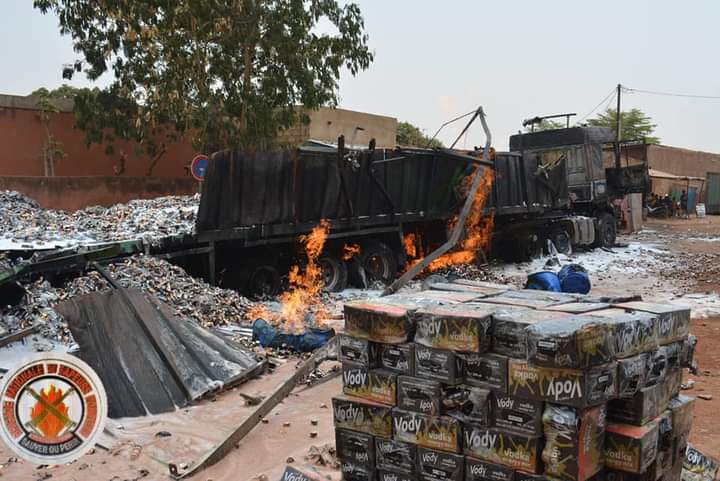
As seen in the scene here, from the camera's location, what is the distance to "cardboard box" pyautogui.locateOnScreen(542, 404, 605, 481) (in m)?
3.04

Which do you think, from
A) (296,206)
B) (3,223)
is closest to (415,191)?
(296,206)

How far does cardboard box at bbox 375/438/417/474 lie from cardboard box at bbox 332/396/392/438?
0.19 feet

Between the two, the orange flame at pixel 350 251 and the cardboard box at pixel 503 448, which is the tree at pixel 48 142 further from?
the cardboard box at pixel 503 448

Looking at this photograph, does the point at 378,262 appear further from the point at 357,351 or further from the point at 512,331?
the point at 512,331

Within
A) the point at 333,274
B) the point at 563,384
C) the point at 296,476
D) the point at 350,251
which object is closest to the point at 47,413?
the point at 296,476

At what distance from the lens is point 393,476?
3.63 meters

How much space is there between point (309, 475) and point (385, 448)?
0.50 m

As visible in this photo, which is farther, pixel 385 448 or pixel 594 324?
pixel 385 448

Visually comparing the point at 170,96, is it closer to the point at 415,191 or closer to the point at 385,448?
the point at 415,191

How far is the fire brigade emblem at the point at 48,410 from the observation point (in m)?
3.07

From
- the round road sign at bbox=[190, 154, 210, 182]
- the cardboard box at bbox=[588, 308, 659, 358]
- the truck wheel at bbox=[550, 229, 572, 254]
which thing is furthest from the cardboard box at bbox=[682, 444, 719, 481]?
the truck wheel at bbox=[550, 229, 572, 254]

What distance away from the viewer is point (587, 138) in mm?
18109

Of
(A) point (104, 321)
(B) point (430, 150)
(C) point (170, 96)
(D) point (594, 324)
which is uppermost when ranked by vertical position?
(C) point (170, 96)

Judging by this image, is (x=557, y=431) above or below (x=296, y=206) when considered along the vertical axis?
below
